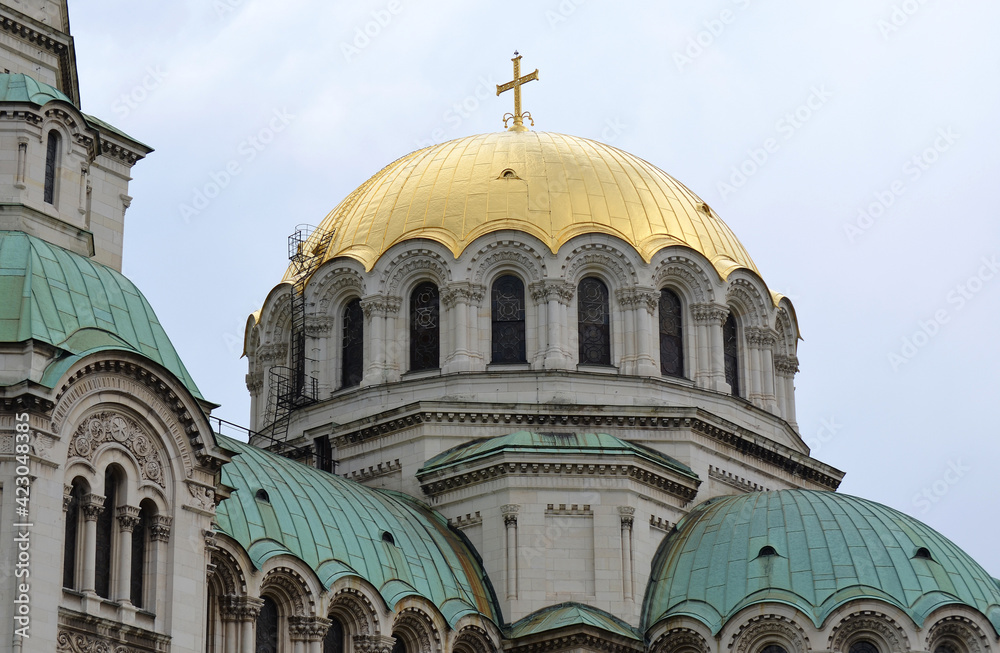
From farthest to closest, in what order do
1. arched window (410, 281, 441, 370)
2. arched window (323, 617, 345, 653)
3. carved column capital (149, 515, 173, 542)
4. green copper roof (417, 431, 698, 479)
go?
arched window (410, 281, 441, 370), green copper roof (417, 431, 698, 479), arched window (323, 617, 345, 653), carved column capital (149, 515, 173, 542)

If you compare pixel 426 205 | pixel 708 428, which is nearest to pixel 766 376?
pixel 708 428

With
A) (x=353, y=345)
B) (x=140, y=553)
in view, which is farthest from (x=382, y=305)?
(x=140, y=553)

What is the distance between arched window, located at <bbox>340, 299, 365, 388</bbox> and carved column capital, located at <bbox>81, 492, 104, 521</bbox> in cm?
1738

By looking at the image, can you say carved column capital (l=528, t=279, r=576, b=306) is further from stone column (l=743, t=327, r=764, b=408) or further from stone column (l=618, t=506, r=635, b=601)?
stone column (l=618, t=506, r=635, b=601)

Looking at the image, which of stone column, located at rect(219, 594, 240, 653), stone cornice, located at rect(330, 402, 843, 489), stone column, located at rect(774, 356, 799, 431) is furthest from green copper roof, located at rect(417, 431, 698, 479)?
stone column, located at rect(219, 594, 240, 653)

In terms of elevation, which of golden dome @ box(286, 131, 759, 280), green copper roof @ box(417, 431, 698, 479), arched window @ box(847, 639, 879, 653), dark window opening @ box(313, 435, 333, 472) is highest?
golden dome @ box(286, 131, 759, 280)

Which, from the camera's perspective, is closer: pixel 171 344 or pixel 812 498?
pixel 171 344

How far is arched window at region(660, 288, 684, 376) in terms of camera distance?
48906mm

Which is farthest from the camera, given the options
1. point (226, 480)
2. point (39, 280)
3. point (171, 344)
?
point (226, 480)

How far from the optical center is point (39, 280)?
33344mm

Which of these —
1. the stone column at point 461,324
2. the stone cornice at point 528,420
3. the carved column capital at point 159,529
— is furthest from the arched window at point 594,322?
the carved column capital at point 159,529

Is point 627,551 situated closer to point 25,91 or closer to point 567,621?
point 567,621

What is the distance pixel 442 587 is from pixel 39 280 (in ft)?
40.4

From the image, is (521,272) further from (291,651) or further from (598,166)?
(291,651)
